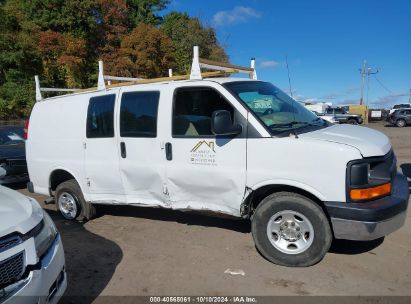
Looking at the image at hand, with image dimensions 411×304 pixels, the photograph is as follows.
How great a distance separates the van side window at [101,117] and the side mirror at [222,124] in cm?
187

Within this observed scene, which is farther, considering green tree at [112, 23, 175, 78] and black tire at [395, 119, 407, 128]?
black tire at [395, 119, 407, 128]

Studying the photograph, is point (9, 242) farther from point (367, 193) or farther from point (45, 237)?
point (367, 193)

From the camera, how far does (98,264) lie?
466 centimetres

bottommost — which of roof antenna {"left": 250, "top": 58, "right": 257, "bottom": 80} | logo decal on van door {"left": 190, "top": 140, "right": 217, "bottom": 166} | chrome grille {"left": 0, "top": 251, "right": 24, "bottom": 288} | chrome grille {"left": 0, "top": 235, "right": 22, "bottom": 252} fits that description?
chrome grille {"left": 0, "top": 251, "right": 24, "bottom": 288}

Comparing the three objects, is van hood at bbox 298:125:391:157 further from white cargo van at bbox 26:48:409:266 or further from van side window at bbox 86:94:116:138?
van side window at bbox 86:94:116:138

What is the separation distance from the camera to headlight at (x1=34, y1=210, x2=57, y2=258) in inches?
120

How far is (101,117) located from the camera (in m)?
5.74

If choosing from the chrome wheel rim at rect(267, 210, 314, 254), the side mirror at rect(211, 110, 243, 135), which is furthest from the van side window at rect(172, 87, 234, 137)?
the chrome wheel rim at rect(267, 210, 314, 254)

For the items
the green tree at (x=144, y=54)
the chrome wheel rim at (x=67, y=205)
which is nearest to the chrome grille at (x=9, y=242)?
the chrome wheel rim at (x=67, y=205)

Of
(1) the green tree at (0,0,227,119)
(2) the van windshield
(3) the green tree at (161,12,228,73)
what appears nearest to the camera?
(2) the van windshield

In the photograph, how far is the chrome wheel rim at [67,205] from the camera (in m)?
6.31

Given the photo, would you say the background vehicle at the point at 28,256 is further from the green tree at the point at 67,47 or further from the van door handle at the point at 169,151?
the green tree at the point at 67,47

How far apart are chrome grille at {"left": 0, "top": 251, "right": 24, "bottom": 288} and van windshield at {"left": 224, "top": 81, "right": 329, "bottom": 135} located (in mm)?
2738

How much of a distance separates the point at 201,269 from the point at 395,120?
117ft
